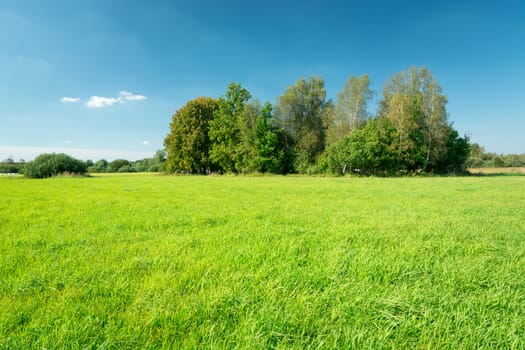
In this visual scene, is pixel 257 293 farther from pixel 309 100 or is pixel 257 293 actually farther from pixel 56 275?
pixel 309 100

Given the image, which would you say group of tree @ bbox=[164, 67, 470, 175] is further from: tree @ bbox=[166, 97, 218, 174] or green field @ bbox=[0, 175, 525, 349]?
green field @ bbox=[0, 175, 525, 349]

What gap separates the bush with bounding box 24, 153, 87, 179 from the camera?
32781 millimetres

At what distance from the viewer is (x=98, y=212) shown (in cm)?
645

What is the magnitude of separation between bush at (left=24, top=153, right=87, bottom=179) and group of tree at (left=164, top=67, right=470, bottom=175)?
14377 mm

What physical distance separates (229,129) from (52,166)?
28.1 meters

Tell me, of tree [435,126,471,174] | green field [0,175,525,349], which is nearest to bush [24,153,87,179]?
green field [0,175,525,349]

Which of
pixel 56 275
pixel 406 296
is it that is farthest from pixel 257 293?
pixel 56 275

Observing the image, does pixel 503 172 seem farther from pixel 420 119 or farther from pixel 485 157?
pixel 485 157

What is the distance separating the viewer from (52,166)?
110 feet

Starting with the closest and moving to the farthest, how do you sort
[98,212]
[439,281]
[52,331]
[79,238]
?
1. [52,331]
2. [439,281]
3. [79,238]
4. [98,212]

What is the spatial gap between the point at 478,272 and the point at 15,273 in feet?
18.9

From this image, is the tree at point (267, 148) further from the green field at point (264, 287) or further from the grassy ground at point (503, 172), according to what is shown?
the grassy ground at point (503, 172)

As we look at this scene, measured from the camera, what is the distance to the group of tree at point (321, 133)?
30.0 m

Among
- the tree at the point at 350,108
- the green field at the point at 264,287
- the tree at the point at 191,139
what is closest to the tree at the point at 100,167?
the tree at the point at 191,139
